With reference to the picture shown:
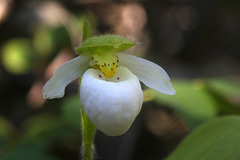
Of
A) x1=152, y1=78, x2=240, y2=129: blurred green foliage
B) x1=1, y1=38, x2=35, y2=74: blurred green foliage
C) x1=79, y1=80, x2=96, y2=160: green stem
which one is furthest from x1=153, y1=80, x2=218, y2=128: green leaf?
x1=1, y1=38, x2=35, y2=74: blurred green foliage

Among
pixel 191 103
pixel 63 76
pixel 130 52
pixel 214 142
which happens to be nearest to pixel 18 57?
pixel 130 52

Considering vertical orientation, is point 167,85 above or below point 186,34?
above

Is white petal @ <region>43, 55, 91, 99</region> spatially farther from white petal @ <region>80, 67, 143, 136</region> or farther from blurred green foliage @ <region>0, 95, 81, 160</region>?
blurred green foliage @ <region>0, 95, 81, 160</region>

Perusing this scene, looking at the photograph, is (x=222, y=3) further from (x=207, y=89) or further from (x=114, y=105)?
(x=114, y=105)

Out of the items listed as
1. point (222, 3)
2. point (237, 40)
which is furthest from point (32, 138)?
point (237, 40)

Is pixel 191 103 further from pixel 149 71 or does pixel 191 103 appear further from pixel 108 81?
pixel 108 81

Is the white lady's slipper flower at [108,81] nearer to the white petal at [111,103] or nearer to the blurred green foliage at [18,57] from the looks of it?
the white petal at [111,103]

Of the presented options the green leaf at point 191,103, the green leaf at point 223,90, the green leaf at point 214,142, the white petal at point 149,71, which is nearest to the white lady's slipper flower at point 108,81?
the white petal at point 149,71
